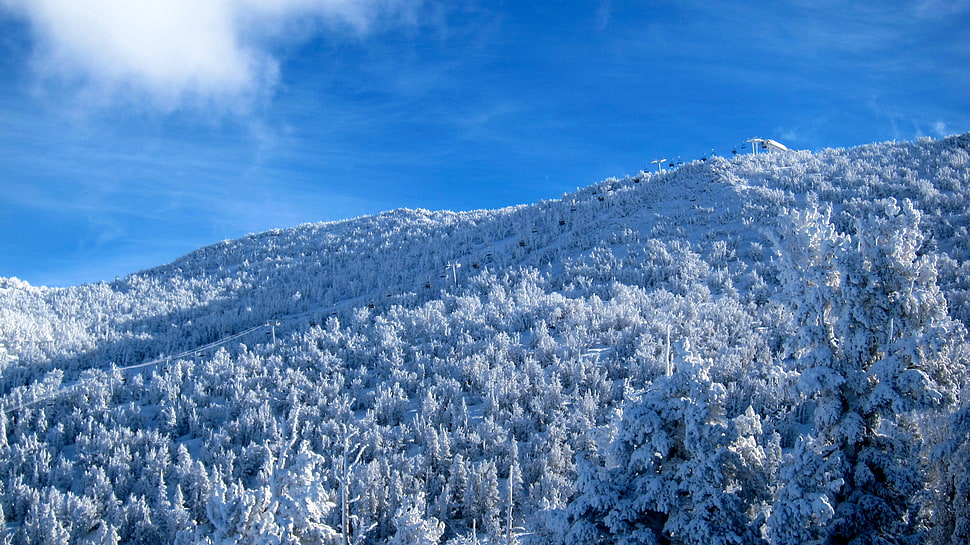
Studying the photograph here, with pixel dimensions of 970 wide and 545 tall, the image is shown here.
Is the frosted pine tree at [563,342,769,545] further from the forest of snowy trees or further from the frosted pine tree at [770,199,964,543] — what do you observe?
the frosted pine tree at [770,199,964,543]

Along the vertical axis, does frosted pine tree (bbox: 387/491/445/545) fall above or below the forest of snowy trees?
below

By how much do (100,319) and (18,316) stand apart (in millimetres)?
4720

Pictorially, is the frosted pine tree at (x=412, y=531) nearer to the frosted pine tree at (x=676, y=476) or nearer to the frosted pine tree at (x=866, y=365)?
the frosted pine tree at (x=676, y=476)

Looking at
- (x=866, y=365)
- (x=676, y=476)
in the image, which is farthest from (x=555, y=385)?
(x=676, y=476)

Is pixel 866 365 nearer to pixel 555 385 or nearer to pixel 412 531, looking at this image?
pixel 412 531

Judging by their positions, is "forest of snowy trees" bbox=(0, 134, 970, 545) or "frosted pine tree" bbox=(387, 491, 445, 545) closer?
"forest of snowy trees" bbox=(0, 134, 970, 545)

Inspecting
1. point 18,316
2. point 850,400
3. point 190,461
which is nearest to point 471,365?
point 190,461

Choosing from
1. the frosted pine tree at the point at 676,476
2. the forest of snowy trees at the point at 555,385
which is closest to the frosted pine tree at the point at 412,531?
the forest of snowy trees at the point at 555,385

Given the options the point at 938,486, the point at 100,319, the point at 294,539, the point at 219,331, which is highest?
the point at 100,319

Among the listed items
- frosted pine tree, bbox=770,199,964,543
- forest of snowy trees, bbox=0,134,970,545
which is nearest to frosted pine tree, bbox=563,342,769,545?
forest of snowy trees, bbox=0,134,970,545

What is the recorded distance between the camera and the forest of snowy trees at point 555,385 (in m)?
10.2

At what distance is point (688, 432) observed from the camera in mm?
9258

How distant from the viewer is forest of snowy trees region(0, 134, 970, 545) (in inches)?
400

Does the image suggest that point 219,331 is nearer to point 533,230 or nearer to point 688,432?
point 533,230
